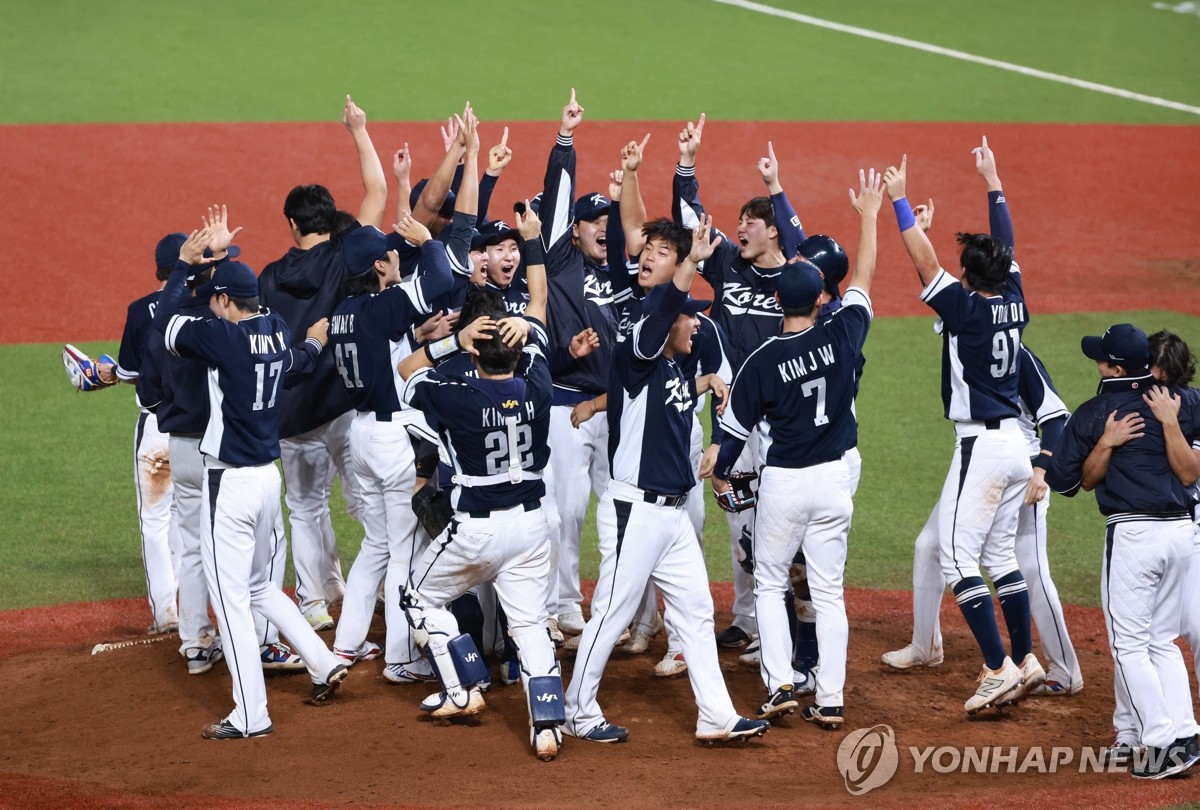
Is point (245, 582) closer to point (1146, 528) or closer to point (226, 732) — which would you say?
point (226, 732)

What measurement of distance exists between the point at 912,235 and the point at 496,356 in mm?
1957

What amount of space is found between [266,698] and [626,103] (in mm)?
14893

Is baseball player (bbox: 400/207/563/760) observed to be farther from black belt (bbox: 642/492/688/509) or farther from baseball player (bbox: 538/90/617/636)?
baseball player (bbox: 538/90/617/636)

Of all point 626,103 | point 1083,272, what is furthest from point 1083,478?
point 626,103

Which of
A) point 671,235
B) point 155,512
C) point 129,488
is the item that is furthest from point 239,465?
point 129,488

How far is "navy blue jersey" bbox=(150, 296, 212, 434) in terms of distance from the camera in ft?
19.8

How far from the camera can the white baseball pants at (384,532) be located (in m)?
6.04

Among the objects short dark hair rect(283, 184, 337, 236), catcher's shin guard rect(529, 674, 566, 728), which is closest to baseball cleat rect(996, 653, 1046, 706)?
catcher's shin guard rect(529, 674, 566, 728)

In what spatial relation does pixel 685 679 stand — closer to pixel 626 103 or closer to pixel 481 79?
pixel 626 103

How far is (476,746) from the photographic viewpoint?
5.33 m

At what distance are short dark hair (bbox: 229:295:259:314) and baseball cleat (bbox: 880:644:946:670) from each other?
334 cm

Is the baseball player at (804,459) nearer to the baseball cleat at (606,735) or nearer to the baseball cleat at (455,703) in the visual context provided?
the baseball cleat at (606,735)

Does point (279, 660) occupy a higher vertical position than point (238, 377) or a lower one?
lower

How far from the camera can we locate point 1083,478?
533 centimetres
